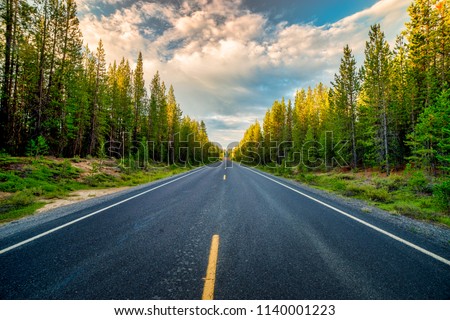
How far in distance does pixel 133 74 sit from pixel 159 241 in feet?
142

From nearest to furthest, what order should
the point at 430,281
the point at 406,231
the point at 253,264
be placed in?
the point at 430,281
the point at 253,264
the point at 406,231

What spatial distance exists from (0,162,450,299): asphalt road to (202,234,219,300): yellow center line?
0.23 ft

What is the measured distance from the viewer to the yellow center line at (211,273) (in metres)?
2.28

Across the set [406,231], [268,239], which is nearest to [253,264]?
[268,239]

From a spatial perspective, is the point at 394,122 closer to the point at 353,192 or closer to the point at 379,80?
the point at 379,80

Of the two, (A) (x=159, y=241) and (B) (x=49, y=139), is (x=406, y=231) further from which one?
(B) (x=49, y=139)

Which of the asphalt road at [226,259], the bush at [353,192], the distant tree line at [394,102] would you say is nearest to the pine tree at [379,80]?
the distant tree line at [394,102]

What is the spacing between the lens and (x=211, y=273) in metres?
2.71

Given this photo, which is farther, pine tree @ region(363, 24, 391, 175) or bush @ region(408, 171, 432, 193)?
pine tree @ region(363, 24, 391, 175)

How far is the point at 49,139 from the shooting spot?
19.4 metres

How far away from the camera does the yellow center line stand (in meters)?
2.28

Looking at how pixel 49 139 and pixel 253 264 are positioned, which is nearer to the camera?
pixel 253 264

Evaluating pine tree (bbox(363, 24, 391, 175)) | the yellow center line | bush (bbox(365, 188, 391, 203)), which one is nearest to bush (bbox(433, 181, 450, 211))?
bush (bbox(365, 188, 391, 203))

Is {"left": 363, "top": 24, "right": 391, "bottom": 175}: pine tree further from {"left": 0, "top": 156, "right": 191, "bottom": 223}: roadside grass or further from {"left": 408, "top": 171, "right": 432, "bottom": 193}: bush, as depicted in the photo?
{"left": 0, "top": 156, "right": 191, "bottom": 223}: roadside grass
